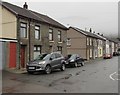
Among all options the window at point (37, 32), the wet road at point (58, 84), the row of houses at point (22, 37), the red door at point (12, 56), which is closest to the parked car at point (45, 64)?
the wet road at point (58, 84)

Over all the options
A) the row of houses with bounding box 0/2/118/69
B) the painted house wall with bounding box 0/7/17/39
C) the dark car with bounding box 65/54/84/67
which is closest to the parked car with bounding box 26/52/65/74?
the row of houses with bounding box 0/2/118/69

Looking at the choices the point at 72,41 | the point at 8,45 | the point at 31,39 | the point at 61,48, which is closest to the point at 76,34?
the point at 72,41

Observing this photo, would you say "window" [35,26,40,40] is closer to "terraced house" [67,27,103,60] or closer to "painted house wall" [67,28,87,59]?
"terraced house" [67,27,103,60]

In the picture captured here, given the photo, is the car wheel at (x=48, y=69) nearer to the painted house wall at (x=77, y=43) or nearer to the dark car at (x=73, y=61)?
the dark car at (x=73, y=61)

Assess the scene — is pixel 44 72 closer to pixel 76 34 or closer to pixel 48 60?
pixel 48 60

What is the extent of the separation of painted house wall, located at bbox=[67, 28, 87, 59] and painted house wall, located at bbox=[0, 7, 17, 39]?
93.4ft

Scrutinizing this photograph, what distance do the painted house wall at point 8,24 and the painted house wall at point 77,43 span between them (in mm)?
28464

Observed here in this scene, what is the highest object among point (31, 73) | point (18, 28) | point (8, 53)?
point (18, 28)

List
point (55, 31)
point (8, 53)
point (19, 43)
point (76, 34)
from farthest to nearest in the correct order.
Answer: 1. point (76, 34)
2. point (55, 31)
3. point (19, 43)
4. point (8, 53)

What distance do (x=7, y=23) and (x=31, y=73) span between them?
24.0ft

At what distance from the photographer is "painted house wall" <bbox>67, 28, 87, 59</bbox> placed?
51.4 metres

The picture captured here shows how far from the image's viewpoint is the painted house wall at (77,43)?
169 feet

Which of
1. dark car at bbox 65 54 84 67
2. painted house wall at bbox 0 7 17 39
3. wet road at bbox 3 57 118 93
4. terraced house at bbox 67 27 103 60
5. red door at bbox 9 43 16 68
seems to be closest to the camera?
wet road at bbox 3 57 118 93

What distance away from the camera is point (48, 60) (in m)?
20.2
